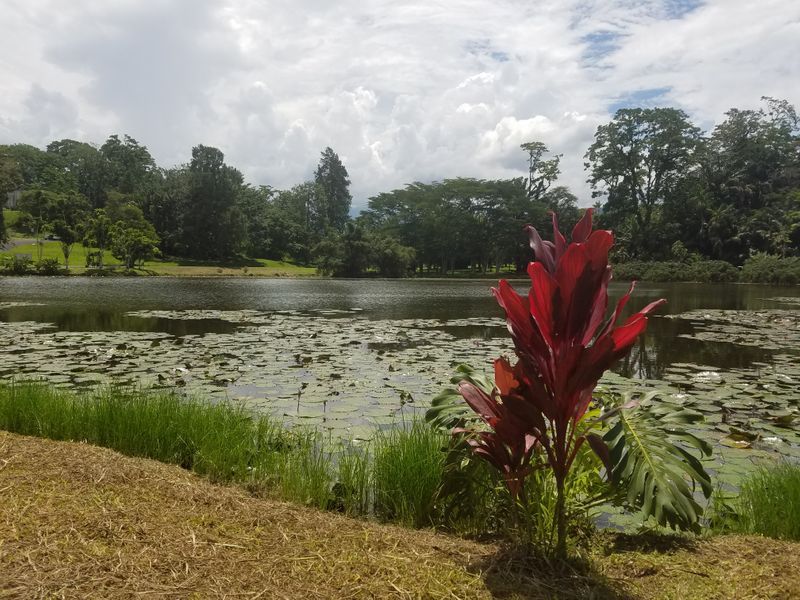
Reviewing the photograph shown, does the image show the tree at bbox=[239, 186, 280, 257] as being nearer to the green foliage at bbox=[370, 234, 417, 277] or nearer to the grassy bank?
the green foliage at bbox=[370, 234, 417, 277]

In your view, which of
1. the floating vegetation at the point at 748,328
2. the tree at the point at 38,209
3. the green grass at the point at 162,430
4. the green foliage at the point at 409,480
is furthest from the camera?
the tree at the point at 38,209

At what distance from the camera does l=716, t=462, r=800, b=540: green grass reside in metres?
3.12

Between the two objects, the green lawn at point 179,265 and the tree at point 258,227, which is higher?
the tree at point 258,227

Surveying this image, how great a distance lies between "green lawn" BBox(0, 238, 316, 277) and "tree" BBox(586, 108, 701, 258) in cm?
3619

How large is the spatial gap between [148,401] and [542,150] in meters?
76.0

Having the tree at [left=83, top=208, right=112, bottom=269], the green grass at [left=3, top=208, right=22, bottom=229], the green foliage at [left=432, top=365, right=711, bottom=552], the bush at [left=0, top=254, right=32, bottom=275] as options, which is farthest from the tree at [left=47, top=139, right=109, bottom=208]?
the green foliage at [left=432, top=365, right=711, bottom=552]

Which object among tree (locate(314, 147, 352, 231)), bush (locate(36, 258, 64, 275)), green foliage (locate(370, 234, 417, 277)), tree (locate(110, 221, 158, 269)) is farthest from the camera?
tree (locate(314, 147, 352, 231))

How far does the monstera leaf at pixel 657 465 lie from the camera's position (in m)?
2.45

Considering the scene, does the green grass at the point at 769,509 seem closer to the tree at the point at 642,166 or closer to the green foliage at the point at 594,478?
the green foliage at the point at 594,478

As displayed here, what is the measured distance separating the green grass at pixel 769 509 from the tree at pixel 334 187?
9755 centimetres

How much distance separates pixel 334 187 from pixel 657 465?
10446 centimetres

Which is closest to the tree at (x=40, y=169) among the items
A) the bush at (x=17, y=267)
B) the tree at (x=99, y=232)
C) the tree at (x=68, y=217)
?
the tree at (x=68, y=217)

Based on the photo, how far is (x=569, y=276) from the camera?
7.56 feet

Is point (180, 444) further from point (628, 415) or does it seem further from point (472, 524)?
point (628, 415)
